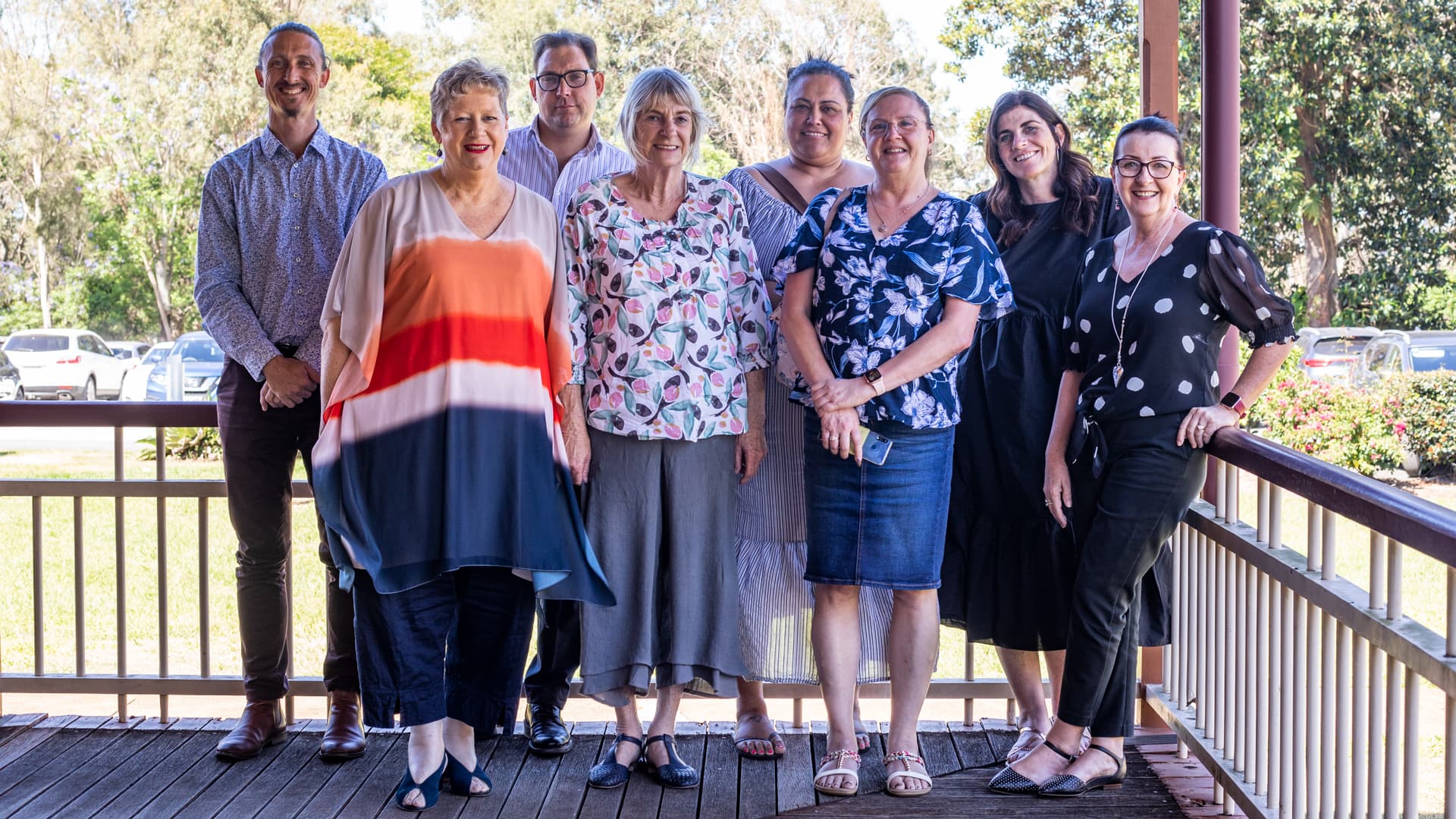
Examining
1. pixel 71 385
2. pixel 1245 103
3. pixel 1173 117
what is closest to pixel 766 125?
pixel 1245 103

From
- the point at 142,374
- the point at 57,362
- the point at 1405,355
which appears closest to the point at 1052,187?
the point at 1405,355

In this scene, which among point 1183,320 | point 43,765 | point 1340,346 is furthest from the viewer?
point 1340,346

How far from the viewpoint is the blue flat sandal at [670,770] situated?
289 centimetres

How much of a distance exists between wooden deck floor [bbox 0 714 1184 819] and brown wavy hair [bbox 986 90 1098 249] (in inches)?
49.7

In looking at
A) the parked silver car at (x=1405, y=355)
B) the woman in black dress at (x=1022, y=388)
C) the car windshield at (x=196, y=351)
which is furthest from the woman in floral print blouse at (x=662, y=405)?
the car windshield at (x=196, y=351)

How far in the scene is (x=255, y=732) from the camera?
3125 mm

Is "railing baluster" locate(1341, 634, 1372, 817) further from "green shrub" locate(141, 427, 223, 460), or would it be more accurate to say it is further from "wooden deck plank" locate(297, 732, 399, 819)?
"green shrub" locate(141, 427, 223, 460)

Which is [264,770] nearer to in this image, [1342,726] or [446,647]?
[446,647]

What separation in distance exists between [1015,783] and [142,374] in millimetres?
20360

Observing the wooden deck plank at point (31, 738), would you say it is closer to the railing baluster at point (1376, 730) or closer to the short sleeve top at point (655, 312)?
the short sleeve top at point (655, 312)

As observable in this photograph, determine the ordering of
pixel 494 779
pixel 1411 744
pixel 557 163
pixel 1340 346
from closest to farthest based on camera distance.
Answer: pixel 1411 744 < pixel 494 779 < pixel 557 163 < pixel 1340 346

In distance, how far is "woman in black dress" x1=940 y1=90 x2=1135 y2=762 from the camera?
2.95 m

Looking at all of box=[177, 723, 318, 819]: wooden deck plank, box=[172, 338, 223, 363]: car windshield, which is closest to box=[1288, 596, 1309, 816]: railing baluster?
box=[177, 723, 318, 819]: wooden deck plank

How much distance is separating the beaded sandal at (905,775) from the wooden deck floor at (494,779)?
0.07ft
